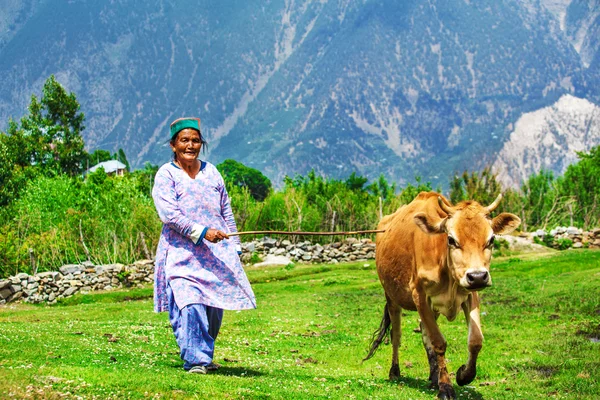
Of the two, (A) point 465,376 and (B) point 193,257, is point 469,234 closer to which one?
(A) point 465,376

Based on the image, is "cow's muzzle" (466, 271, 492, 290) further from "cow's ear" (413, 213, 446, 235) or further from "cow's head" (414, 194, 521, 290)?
"cow's ear" (413, 213, 446, 235)

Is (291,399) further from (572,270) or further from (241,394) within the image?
(572,270)

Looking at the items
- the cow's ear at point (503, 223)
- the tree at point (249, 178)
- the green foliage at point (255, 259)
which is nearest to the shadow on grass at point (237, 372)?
the cow's ear at point (503, 223)

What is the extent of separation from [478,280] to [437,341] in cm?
160

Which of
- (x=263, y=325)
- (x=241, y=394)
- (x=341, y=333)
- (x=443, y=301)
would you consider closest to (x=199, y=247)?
(x=241, y=394)

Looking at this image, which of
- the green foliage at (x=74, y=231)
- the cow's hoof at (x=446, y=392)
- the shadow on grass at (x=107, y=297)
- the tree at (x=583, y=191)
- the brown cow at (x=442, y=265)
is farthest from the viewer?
the tree at (x=583, y=191)

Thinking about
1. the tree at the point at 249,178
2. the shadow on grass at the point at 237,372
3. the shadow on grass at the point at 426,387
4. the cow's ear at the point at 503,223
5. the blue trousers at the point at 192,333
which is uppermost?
the tree at the point at 249,178

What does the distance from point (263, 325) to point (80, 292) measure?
1672cm

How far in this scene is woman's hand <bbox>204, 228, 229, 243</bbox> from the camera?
9047 millimetres

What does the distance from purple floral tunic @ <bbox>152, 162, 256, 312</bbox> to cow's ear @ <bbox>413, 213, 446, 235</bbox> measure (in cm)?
240

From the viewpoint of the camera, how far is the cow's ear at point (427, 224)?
343 inches

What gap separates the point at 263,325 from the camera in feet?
55.6

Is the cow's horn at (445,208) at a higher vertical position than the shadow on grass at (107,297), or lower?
higher

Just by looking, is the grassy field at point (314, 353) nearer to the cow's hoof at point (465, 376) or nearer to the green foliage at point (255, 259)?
the cow's hoof at point (465, 376)
